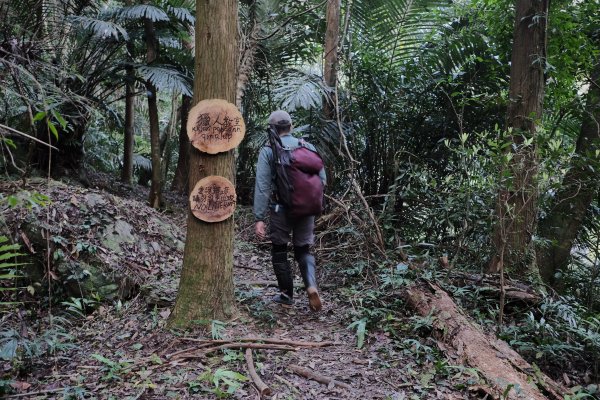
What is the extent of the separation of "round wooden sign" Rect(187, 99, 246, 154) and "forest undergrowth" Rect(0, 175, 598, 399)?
50.8 inches

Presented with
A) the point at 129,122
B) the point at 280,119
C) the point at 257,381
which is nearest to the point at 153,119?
the point at 129,122

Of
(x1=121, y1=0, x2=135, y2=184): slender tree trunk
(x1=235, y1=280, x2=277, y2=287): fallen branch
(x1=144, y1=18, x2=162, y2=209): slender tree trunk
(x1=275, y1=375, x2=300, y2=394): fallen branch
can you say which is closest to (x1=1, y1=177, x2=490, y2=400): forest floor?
(x1=275, y1=375, x2=300, y2=394): fallen branch

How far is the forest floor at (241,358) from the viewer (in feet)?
8.90

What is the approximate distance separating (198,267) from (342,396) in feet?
4.75

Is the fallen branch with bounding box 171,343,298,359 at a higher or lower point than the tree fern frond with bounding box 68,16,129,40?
lower

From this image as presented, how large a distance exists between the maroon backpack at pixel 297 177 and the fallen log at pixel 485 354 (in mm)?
1264

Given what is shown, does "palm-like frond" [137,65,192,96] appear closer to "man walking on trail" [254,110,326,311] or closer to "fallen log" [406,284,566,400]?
"man walking on trail" [254,110,326,311]

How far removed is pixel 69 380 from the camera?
9.45 ft

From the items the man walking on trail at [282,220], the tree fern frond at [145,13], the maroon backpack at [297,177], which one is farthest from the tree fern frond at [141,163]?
the maroon backpack at [297,177]

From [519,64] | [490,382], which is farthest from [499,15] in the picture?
[490,382]

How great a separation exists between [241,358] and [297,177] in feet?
5.05

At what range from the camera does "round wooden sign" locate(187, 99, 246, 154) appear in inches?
132

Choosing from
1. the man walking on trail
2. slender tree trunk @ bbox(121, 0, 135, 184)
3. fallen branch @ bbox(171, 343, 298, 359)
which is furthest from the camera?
slender tree trunk @ bbox(121, 0, 135, 184)

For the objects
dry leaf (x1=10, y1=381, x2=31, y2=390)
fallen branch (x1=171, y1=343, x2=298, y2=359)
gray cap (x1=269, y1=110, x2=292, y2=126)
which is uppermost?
gray cap (x1=269, y1=110, x2=292, y2=126)
